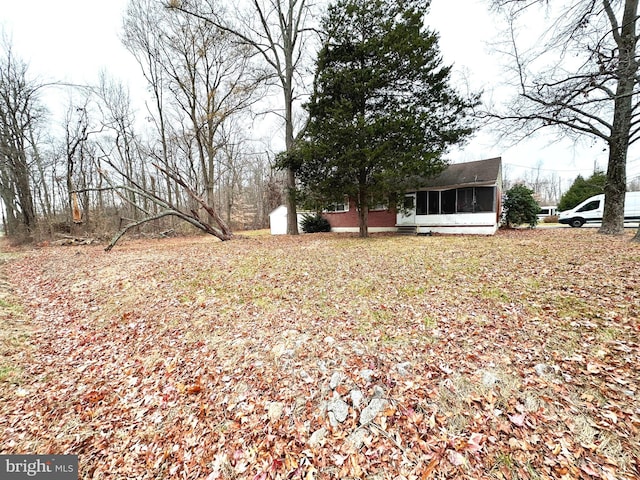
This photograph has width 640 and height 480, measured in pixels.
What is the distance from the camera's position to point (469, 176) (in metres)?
13.2

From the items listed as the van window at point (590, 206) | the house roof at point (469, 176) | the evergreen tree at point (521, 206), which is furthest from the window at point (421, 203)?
the van window at point (590, 206)

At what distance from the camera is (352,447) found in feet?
7.56

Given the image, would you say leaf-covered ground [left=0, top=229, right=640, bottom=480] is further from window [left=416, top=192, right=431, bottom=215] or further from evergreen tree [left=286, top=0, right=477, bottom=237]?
window [left=416, top=192, right=431, bottom=215]

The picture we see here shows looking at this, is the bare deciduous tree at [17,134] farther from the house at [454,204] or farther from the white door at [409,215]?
the white door at [409,215]

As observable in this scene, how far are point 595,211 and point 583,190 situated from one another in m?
8.94

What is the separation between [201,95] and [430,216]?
16967 millimetres

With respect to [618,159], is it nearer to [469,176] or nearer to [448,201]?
[469,176]

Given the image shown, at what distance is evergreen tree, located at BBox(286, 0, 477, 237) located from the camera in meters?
9.52

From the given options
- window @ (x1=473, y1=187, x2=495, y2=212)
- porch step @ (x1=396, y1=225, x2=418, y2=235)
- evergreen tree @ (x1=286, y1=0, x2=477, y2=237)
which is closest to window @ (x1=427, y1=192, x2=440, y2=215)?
porch step @ (x1=396, y1=225, x2=418, y2=235)

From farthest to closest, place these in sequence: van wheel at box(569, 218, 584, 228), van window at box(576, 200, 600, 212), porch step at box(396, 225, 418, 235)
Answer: van wheel at box(569, 218, 584, 228)
van window at box(576, 200, 600, 212)
porch step at box(396, 225, 418, 235)

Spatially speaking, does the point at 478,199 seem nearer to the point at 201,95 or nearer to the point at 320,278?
the point at 320,278

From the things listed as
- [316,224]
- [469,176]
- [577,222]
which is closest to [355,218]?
[316,224]

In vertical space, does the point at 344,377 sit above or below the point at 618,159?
below

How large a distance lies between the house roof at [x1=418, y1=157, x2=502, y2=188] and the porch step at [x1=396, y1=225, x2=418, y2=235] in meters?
2.36
